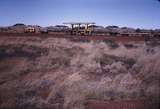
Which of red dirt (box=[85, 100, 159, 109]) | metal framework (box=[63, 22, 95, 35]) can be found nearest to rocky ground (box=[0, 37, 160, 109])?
red dirt (box=[85, 100, 159, 109])

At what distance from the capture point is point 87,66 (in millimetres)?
13125

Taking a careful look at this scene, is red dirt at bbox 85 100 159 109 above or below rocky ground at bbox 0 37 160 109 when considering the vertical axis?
below

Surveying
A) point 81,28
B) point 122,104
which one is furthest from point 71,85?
point 81,28

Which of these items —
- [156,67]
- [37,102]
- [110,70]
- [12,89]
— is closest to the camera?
[37,102]

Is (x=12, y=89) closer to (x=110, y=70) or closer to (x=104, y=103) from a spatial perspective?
(x=104, y=103)

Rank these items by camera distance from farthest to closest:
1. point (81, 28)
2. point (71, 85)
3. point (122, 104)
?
point (81, 28) → point (71, 85) → point (122, 104)

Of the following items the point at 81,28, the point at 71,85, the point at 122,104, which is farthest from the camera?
the point at 81,28

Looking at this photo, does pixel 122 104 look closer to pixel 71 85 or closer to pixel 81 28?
pixel 71 85

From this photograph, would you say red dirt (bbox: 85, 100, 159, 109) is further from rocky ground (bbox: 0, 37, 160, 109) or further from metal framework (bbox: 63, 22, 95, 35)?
metal framework (bbox: 63, 22, 95, 35)

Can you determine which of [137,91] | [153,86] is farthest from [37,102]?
[153,86]

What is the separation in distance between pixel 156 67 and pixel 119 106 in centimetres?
440

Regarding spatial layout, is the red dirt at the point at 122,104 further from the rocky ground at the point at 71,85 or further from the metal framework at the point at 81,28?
the metal framework at the point at 81,28

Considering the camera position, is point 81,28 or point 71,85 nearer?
point 71,85

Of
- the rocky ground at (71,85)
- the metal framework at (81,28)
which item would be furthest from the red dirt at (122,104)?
the metal framework at (81,28)
